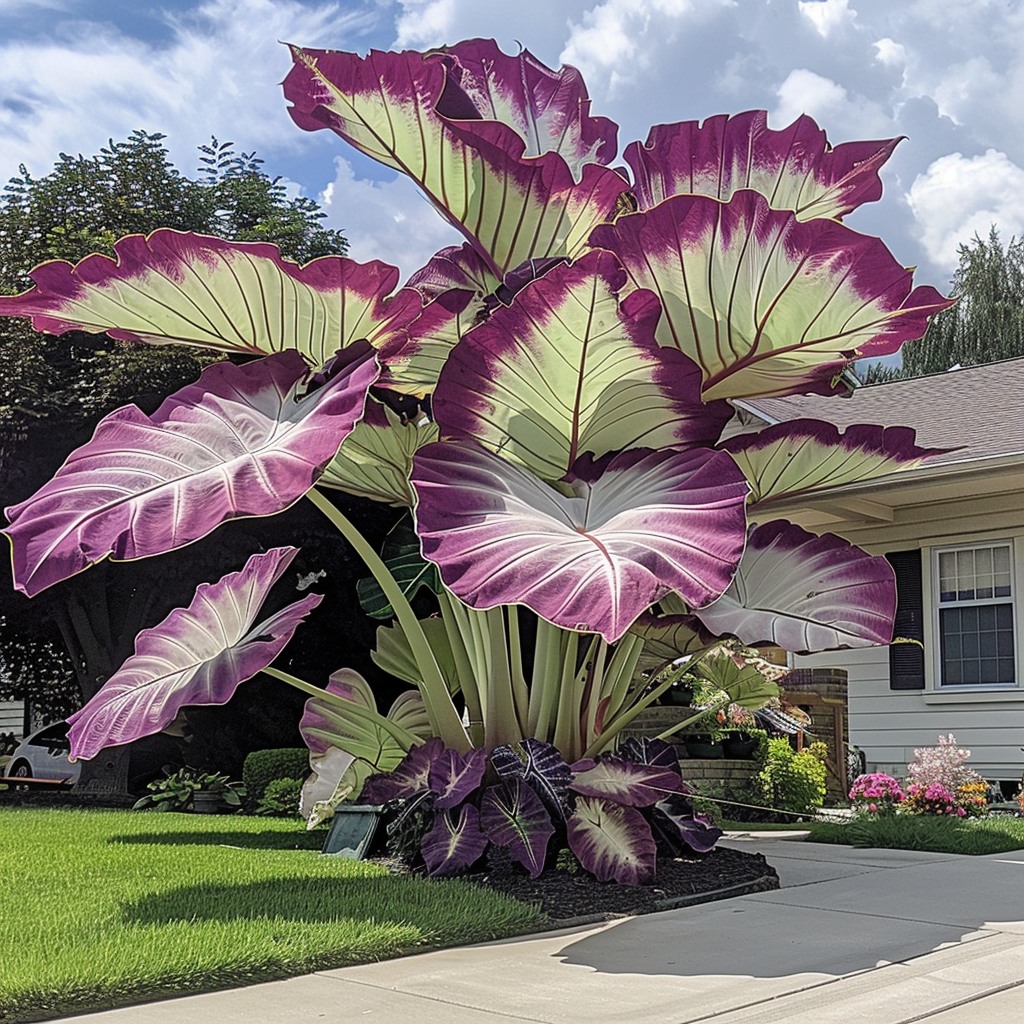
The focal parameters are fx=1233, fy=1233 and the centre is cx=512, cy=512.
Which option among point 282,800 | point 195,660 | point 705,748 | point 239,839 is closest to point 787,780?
point 705,748

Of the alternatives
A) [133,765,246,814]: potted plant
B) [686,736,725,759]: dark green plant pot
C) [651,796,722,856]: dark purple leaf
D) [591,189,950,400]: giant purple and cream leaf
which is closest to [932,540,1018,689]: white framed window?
[686,736,725,759]: dark green plant pot

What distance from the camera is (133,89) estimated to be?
9273mm

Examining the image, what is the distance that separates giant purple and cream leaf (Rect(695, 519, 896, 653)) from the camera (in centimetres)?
596

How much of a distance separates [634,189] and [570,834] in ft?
11.6

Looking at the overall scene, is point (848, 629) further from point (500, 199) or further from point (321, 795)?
point (321, 795)

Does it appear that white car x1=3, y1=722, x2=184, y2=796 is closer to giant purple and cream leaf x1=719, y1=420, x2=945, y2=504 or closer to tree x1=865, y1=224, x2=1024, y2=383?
giant purple and cream leaf x1=719, y1=420, x2=945, y2=504

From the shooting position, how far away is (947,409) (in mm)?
12945

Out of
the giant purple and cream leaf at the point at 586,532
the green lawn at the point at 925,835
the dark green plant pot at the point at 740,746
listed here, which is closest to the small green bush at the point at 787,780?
Result: the dark green plant pot at the point at 740,746

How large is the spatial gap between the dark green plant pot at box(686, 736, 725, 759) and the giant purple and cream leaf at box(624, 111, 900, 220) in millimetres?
6251

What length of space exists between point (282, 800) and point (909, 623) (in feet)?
19.7

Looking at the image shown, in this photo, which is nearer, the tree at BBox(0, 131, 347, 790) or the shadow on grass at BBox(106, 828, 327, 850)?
the shadow on grass at BBox(106, 828, 327, 850)

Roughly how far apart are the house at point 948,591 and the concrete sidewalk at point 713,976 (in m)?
5.11

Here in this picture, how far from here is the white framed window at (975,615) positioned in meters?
11.0

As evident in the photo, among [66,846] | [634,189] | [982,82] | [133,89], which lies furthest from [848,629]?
[982,82]
